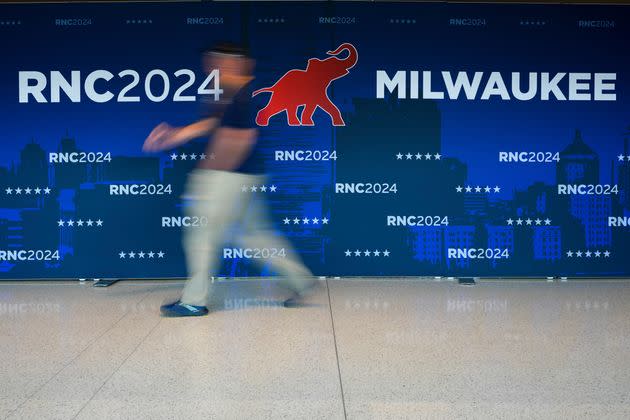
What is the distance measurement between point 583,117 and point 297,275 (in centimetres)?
233

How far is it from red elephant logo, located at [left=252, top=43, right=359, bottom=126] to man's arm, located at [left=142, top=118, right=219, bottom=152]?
0.72m

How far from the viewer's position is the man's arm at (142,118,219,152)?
12.5ft

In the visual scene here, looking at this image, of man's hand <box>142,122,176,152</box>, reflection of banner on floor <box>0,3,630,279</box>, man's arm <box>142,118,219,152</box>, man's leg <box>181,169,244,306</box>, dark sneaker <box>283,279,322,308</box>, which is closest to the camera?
man's leg <box>181,169,244,306</box>

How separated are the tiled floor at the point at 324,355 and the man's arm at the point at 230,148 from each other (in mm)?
808

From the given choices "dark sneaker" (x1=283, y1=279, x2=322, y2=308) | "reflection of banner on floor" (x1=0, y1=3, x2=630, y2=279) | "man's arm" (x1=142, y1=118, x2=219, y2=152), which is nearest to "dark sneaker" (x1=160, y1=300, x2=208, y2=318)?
"dark sneaker" (x1=283, y1=279, x2=322, y2=308)

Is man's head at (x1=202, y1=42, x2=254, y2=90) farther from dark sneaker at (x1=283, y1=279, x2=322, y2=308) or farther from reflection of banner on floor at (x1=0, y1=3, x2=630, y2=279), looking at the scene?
dark sneaker at (x1=283, y1=279, x2=322, y2=308)

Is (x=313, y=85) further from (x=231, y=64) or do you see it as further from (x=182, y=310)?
(x=182, y=310)

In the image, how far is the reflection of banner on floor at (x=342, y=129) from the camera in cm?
468

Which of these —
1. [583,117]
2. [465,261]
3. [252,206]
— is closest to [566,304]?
[465,261]

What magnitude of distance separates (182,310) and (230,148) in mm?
902

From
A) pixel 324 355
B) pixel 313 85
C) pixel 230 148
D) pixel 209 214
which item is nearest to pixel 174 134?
pixel 230 148

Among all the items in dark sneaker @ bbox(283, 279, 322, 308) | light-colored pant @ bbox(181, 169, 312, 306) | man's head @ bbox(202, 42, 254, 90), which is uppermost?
man's head @ bbox(202, 42, 254, 90)

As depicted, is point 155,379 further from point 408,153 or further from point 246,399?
point 408,153

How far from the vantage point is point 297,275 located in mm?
3898
